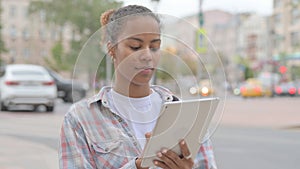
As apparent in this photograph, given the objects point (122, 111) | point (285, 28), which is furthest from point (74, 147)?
point (285, 28)

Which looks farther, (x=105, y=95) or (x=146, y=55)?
(x=105, y=95)

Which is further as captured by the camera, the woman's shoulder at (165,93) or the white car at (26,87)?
the white car at (26,87)

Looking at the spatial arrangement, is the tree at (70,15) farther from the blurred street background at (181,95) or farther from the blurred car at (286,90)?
the blurred car at (286,90)

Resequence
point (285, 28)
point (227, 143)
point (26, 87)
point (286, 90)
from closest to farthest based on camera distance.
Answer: point (227, 143) < point (26, 87) < point (286, 90) < point (285, 28)

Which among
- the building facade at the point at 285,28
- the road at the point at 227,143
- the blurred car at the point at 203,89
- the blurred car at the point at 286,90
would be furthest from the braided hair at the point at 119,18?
the building facade at the point at 285,28

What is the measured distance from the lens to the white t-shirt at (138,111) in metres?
1.76

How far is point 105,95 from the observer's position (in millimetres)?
1804

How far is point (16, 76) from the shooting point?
17.3 meters

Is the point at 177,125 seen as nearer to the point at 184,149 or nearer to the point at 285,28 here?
the point at 184,149

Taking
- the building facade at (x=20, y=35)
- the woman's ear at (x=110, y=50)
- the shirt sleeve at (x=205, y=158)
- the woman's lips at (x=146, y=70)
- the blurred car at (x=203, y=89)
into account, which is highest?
the woman's ear at (x=110, y=50)

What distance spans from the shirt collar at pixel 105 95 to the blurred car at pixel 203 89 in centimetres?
19

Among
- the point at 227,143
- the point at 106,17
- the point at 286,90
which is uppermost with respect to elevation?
the point at 106,17

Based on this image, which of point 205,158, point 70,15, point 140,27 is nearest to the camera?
point 140,27

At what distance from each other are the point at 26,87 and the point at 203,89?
621 inches
